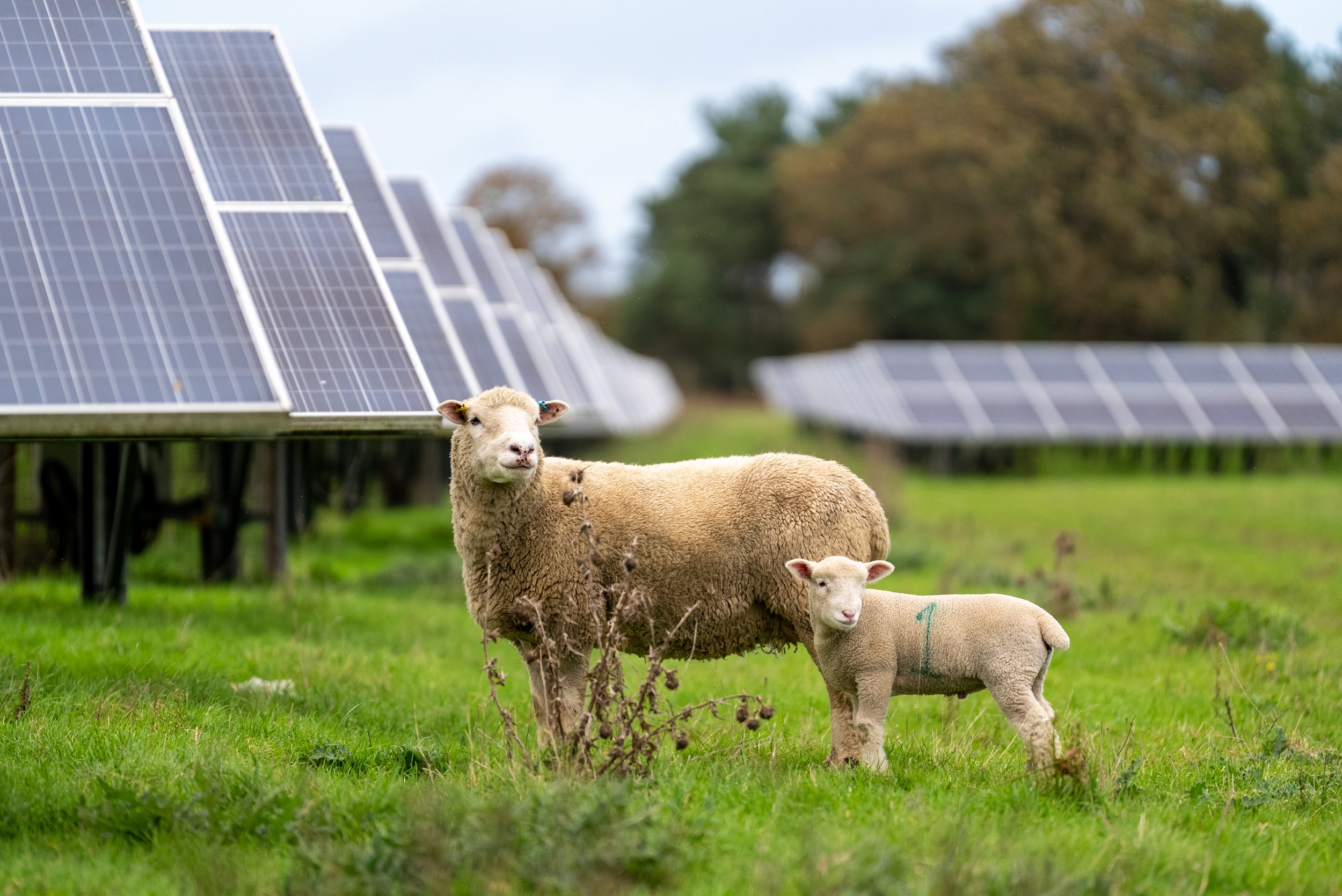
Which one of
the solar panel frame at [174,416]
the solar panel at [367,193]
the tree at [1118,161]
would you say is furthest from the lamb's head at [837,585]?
the tree at [1118,161]

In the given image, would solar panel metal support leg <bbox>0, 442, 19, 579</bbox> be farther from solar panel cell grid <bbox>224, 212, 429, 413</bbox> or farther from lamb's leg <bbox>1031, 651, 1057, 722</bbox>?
lamb's leg <bbox>1031, 651, 1057, 722</bbox>

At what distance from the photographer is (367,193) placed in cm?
1443

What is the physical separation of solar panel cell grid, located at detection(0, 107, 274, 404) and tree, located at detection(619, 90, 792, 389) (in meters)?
72.5

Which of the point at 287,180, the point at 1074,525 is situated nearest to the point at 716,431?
the point at 1074,525

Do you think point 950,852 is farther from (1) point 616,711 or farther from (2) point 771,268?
(2) point 771,268

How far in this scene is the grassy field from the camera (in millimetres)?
4512

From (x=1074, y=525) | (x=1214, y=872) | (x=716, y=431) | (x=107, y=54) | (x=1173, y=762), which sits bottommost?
(x=716, y=431)

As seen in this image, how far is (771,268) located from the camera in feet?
293

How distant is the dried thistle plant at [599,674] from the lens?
18.0ft

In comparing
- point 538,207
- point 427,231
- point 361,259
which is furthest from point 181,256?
point 538,207

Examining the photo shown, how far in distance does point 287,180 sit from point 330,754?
5.02 meters

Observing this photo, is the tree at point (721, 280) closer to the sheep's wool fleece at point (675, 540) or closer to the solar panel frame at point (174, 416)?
the solar panel frame at point (174, 416)

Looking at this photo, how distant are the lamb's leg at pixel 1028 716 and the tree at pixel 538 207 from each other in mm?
64700

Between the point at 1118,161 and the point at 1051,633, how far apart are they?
44.4 meters
